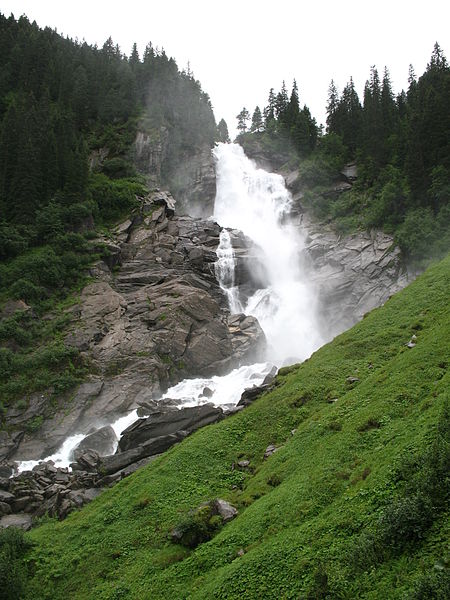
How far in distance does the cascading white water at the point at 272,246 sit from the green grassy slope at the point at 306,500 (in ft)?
64.4

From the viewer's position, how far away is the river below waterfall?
1491 inches

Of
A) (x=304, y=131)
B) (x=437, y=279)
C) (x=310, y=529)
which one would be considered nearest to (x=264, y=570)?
(x=310, y=529)

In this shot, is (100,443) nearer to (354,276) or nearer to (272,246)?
(354,276)

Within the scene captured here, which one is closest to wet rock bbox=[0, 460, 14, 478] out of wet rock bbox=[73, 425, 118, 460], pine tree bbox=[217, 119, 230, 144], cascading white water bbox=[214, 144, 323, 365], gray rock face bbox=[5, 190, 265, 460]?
gray rock face bbox=[5, 190, 265, 460]

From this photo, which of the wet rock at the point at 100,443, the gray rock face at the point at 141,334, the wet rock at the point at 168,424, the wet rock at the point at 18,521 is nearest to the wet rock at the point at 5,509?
the wet rock at the point at 18,521

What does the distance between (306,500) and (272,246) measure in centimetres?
5182

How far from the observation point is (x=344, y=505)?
1254cm

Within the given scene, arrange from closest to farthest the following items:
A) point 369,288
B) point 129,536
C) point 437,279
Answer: point 129,536
point 437,279
point 369,288

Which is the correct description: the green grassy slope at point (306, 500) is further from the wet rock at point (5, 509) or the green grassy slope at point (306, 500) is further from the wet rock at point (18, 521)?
the wet rock at point (5, 509)

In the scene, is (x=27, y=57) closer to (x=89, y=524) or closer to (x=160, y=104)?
(x=160, y=104)

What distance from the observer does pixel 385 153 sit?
216 feet

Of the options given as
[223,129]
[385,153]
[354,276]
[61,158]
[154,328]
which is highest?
[223,129]

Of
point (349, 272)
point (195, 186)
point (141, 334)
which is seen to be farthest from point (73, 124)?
point (349, 272)

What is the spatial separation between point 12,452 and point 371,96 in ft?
245
